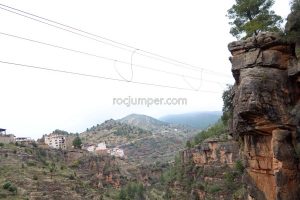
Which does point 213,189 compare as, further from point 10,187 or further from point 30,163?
point 30,163

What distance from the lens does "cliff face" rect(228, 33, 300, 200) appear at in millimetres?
17250

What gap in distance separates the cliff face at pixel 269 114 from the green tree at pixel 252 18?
288 cm

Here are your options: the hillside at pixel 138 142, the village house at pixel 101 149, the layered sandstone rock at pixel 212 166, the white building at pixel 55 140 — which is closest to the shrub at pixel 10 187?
the layered sandstone rock at pixel 212 166

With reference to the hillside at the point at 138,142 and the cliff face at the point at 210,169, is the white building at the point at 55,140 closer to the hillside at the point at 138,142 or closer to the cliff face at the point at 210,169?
the hillside at the point at 138,142

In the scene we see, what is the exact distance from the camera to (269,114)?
→ 57.4 ft

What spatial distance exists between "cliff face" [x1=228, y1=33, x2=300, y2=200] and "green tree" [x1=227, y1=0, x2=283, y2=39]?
2876 millimetres

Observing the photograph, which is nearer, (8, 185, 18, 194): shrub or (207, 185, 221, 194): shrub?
(8, 185, 18, 194): shrub

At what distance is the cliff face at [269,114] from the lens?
679 inches

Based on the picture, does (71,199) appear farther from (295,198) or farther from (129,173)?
(295,198)

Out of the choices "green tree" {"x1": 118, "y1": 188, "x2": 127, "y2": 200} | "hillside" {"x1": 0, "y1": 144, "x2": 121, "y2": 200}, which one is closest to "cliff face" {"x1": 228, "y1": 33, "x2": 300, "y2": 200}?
"hillside" {"x1": 0, "y1": 144, "x2": 121, "y2": 200}

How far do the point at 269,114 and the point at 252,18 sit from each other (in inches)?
278

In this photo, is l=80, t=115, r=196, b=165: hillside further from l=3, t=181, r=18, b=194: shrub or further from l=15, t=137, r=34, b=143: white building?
l=3, t=181, r=18, b=194: shrub

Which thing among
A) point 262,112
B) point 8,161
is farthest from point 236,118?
point 8,161

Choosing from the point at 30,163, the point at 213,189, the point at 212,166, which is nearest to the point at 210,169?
the point at 212,166
